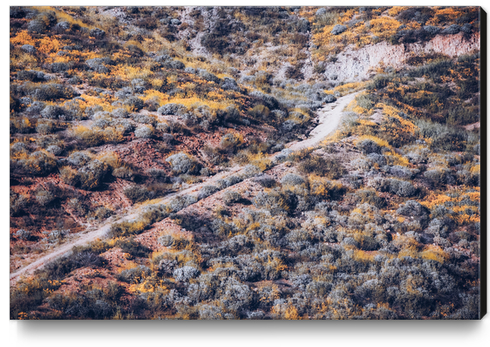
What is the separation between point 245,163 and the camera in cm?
927

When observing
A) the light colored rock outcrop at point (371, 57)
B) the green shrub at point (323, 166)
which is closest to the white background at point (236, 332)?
the green shrub at point (323, 166)

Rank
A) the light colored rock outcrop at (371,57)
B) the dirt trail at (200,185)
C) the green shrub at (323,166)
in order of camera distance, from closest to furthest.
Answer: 1. the dirt trail at (200,185)
2. the green shrub at (323,166)
3. the light colored rock outcrop at (371,57)

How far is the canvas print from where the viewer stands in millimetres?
8219

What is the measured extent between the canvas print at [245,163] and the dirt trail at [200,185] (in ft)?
0.12

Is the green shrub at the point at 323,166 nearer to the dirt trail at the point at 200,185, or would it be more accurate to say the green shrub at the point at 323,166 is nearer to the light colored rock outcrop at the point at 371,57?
the dirt trail at the point at 200,185

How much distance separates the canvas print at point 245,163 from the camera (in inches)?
324

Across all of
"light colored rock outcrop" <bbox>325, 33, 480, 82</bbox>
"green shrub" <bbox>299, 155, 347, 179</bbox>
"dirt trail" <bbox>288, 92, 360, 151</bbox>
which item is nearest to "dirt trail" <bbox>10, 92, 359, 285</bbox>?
"dirt trail" <bbox>288, 92, 360, 151</bbox>

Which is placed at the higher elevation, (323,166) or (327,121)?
(327,121)

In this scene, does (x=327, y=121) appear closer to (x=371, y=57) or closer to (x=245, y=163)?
(x=371, y=57)

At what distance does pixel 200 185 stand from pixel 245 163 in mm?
1264

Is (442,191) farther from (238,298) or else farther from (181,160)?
(181,160)

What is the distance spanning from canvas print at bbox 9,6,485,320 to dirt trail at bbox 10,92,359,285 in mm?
38

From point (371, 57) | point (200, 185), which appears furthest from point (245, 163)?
point (371, 57)

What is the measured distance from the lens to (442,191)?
9.02 m
